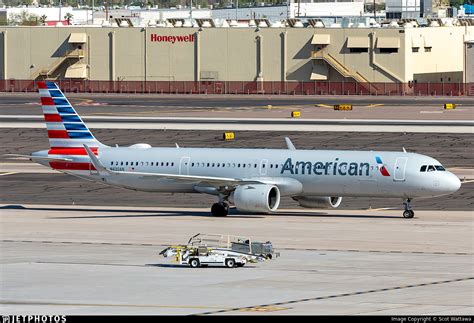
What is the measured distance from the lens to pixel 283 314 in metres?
36.7

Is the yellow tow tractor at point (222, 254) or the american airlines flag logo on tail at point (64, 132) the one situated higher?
the american airlines flag logo on tail at point (64, 132)

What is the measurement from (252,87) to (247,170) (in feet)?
386

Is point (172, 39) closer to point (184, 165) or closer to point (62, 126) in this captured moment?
point (62, 126)

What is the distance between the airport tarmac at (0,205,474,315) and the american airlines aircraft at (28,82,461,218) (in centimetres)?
134

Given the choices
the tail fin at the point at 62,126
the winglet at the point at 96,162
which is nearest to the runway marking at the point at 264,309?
the winglet at the point at 96,162

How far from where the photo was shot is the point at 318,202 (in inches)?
2830

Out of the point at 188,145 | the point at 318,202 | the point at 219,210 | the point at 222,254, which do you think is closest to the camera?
the point at 222,254

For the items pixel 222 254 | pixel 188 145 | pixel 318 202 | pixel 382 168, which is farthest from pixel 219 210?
pixel 188 145

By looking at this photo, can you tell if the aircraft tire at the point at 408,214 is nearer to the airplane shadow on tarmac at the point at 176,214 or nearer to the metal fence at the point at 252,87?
the airplane shadow on tarmac at the point at 176,214

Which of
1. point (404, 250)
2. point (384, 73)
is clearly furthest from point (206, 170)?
point (384, 73)

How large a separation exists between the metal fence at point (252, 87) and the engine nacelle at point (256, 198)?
115m

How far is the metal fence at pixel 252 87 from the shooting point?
181750 mm

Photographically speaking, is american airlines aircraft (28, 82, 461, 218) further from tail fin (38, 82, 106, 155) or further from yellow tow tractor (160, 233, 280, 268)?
yellow tow tractor (160, 233, 280, 268)

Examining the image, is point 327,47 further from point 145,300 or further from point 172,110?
point 145,300
